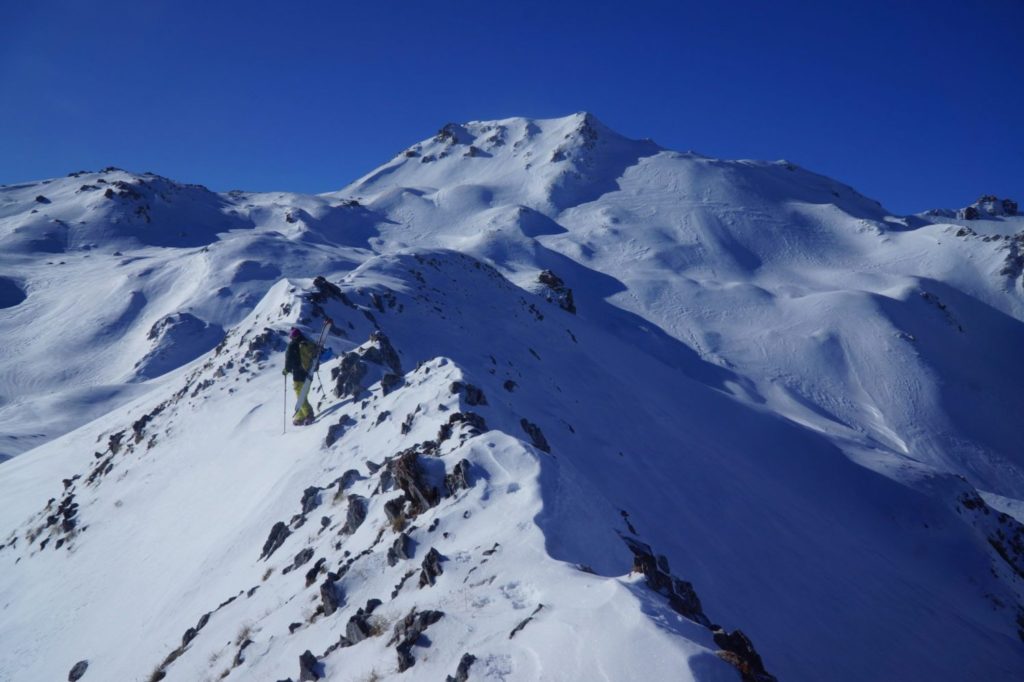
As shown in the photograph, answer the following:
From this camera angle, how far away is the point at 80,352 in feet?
170

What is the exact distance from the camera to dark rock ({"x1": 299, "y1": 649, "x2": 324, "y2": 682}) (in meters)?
7.48

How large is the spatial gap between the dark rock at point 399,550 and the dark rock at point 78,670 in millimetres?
8650

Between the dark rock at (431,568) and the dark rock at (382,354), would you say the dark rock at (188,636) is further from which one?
the dark rock at (382,354)

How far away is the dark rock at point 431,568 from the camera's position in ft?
26.9

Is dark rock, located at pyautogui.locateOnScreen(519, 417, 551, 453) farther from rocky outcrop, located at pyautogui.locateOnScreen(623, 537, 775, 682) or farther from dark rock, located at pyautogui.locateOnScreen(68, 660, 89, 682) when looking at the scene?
dark rock, located at pyautogui.locateOnScreen(68, 660, 89, 682)

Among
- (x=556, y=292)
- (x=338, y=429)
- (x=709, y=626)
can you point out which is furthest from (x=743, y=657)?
(x=556, y=292)

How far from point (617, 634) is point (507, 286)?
131 ft

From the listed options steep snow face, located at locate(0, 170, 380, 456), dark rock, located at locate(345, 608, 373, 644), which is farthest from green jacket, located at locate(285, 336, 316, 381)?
steep snow face, located at locate(0, 170, 380, 456)

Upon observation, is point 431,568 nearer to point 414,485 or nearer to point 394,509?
point 414,485

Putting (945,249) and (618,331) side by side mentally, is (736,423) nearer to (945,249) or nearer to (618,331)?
(618,331)

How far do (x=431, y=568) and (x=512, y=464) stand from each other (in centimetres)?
275

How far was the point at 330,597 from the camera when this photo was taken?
9.05 meters

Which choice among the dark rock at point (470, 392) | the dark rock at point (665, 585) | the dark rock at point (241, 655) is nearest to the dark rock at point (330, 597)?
the dark rock at point (241, 655)

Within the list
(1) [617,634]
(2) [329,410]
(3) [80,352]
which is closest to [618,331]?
(2) [329,410]
